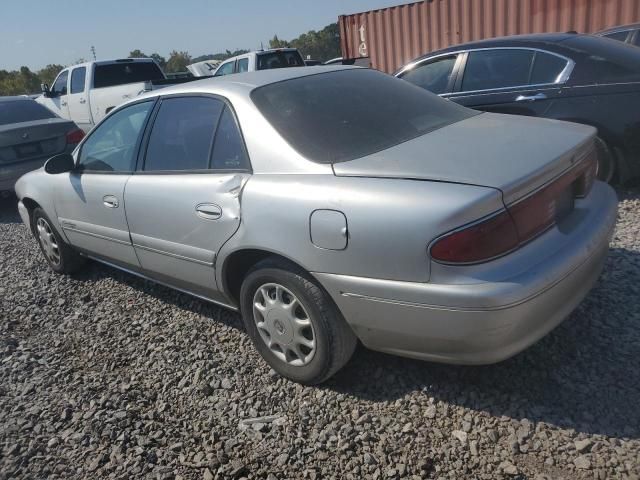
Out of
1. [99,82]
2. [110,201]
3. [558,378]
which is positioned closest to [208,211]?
[110,201]

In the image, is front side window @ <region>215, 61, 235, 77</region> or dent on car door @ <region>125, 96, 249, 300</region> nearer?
dent on car door @ <region>125, 96, 249, 300</region>

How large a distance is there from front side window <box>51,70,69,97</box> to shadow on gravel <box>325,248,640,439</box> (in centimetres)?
1182

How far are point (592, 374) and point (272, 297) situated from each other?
160 cm

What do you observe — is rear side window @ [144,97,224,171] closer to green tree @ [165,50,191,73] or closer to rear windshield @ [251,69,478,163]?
rear windshield @ [251,69,478,163]

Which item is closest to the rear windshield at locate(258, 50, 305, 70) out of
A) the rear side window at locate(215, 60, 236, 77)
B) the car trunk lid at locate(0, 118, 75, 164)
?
the rear side window at locate(215, 60, 236, 77)

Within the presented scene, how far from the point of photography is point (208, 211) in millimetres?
2941

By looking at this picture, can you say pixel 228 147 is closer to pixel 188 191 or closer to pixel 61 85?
pixel 188 191

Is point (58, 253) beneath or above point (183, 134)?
beneath

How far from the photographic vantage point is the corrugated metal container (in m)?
9.10

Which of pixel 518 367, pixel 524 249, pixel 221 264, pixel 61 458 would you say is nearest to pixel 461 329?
pixel 524 249

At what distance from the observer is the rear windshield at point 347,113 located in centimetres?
266

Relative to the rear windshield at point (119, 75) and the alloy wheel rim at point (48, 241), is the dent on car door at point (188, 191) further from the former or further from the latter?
the rear windshield at point (119, 75)

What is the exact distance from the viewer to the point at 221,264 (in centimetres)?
297

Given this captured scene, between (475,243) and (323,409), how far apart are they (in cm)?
116
